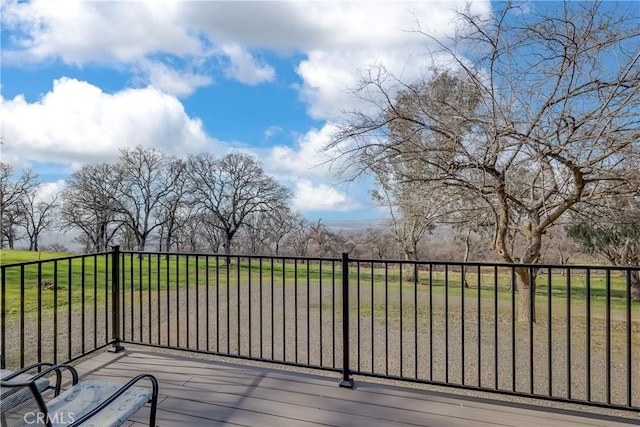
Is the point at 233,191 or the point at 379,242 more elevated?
the point at 233,191

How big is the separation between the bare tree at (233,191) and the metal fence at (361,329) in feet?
20.6

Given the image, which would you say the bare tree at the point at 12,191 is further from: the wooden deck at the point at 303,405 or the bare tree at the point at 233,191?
the wooden deck at the point at 303,405

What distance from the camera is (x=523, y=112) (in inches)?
194

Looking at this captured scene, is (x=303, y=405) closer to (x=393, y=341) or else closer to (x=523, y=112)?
(x=393, y=341)

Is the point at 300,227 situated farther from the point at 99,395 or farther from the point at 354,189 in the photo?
the point at 99,395

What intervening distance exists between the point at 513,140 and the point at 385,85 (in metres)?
2.07

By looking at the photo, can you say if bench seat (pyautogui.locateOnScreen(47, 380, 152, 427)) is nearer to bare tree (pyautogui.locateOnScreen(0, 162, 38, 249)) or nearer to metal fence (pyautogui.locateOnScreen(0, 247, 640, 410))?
metal fence (pyautogui.locateOnScreen(0, 247, 640, 410))

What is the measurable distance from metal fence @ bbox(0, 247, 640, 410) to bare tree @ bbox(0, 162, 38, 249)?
324 inches

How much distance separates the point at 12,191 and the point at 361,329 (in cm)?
1848

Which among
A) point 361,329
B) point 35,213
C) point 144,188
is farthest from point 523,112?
point 35,213

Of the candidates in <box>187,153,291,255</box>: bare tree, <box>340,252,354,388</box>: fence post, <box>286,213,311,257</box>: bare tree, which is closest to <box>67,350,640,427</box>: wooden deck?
<box>340,252,354,388</box>: fence post

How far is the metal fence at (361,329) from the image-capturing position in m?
2.39

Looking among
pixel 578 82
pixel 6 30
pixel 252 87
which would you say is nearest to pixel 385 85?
pixel 578 82

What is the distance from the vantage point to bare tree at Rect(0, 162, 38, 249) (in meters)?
16.3
